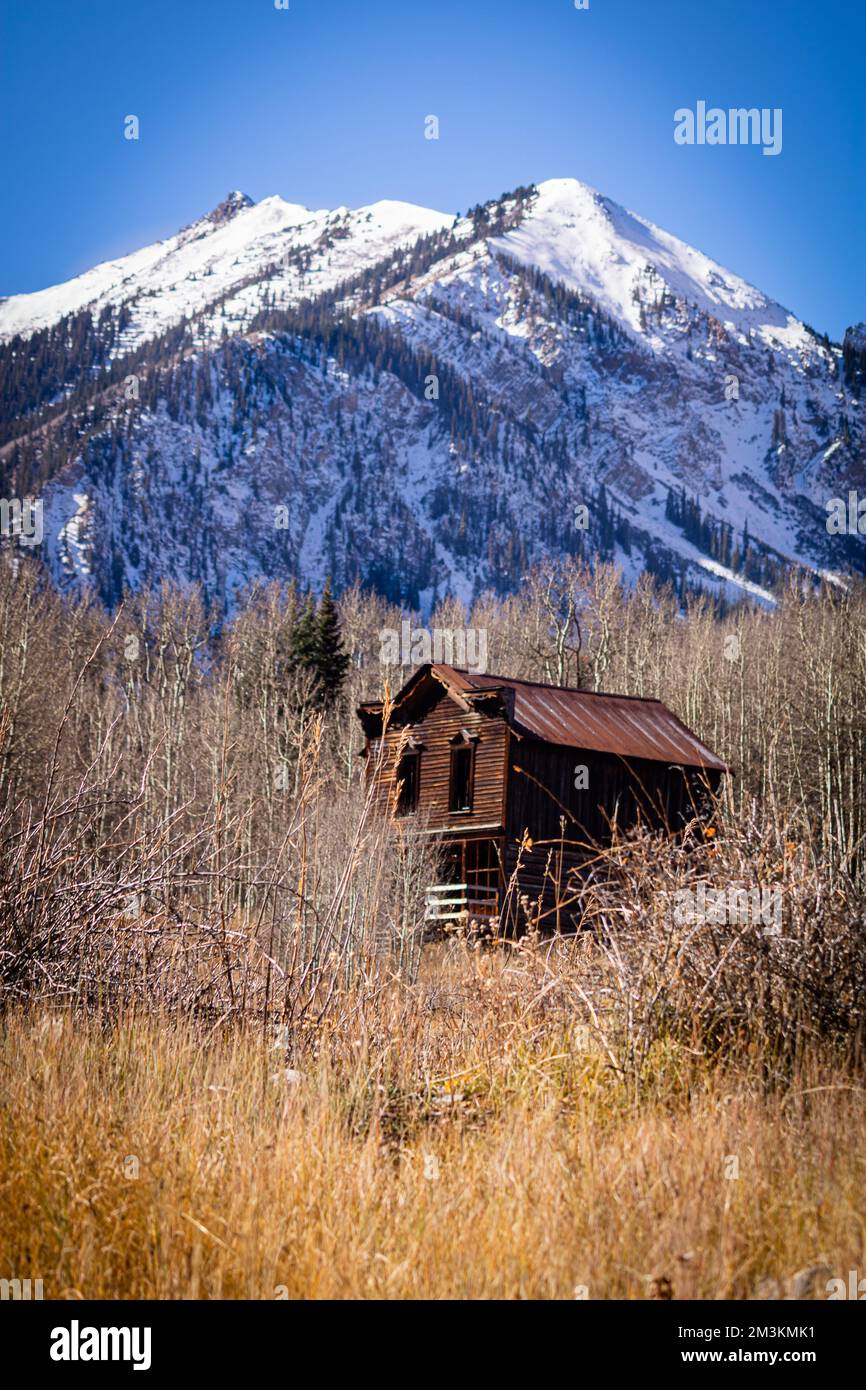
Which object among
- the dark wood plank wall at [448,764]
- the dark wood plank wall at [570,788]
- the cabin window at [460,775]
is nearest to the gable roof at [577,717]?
the dark wood plank wall at [570,788]

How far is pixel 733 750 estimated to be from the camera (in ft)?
169

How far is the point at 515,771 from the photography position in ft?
99.8

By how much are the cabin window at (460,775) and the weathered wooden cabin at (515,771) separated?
0.03 meters

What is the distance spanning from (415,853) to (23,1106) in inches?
835

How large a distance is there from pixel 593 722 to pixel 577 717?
497 mm

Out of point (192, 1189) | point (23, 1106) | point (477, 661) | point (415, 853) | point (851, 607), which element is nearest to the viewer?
point (192, 1189)

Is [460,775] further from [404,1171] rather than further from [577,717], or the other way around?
[404,1171]

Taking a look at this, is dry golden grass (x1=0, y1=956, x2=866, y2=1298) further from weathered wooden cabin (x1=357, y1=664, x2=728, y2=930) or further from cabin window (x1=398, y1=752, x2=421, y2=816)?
cabin window (x1=398, y1=752, x2=421, y2=816)

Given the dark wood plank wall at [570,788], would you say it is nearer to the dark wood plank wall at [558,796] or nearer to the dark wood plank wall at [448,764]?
the dark wood plank wall at [558,796]

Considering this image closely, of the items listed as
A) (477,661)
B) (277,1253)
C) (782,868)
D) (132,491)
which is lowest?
(277,1253)

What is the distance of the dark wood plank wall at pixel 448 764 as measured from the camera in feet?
105

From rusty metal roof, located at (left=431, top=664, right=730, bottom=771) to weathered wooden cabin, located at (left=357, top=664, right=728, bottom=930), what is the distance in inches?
1.8
